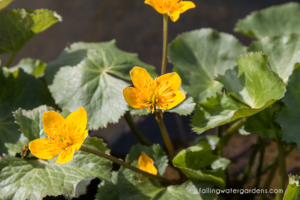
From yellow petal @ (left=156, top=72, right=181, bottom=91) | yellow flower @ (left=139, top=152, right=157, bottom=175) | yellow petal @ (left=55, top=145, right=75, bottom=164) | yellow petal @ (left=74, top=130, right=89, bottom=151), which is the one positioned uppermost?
yellow petal @ (left=156, top=72, right=181, bottom=91)

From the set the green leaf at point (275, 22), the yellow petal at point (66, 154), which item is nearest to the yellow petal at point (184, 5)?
the yellow petal at point (66, 154)

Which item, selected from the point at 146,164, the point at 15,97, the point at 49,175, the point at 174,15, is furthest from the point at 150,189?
the point at 15,97

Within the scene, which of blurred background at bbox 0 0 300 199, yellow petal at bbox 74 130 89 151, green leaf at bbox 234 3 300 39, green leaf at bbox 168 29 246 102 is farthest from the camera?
blurred background at bbox 0 0 300 199

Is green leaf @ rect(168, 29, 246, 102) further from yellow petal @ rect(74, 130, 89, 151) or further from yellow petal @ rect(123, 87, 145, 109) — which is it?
yellow petal @ rect(74, 130, 89, 151)

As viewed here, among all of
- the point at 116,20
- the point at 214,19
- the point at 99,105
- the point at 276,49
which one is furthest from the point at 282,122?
the point at 116,20

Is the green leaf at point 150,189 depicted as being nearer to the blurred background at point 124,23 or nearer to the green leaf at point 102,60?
the green leaf at point 102,60

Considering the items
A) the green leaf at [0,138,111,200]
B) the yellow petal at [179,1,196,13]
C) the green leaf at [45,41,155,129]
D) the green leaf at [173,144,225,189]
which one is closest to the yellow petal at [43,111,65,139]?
the green leaf at [0,138,111,200]

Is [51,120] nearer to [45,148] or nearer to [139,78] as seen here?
[45,148]
